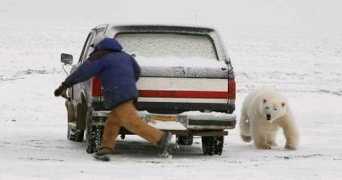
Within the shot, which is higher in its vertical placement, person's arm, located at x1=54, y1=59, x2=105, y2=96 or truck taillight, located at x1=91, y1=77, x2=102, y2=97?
person's arm, located at x1=54, y1=59, x2=105, y2=96

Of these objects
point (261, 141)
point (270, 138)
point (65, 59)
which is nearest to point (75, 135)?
point (65, 59)

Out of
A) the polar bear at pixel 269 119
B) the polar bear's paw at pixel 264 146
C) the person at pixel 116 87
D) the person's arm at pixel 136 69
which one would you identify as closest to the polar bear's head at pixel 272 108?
the polar bear at pixel 269 119

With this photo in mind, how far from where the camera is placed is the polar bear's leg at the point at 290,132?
11547 millimetres

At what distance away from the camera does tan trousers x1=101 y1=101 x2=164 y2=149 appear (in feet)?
30.7

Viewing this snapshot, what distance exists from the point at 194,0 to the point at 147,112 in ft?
308

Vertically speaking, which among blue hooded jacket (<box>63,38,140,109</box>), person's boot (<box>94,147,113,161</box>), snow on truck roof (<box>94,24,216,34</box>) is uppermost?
snow on truck roof (<box>94,24,216,34</box>)

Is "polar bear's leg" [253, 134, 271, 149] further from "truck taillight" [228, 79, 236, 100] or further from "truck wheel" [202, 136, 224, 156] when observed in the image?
"truck taillight" [228, 79, 236, 100]

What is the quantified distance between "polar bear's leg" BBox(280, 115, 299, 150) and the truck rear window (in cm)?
192

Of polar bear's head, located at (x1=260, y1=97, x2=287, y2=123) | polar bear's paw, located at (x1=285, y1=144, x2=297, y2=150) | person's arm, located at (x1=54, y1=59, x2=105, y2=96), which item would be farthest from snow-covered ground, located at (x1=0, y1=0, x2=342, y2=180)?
person's arm, located at (x1=54, y1=59, x2=105, y2=96)

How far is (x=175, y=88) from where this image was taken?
32.2 feet

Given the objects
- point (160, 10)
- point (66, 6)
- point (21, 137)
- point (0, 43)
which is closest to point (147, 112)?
point (21, 137)

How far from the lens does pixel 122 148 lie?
1163 cm

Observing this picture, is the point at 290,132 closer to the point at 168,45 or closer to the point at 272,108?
the point at 272,108

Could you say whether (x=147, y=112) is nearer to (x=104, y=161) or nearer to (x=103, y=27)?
(x=104, y=161)
